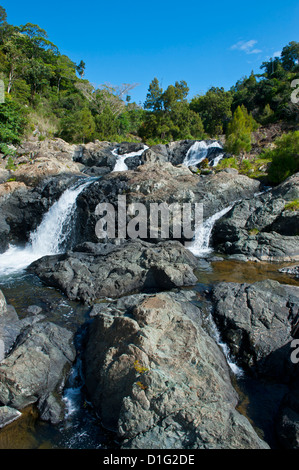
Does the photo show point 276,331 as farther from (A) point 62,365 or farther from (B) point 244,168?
(B) point 244,168

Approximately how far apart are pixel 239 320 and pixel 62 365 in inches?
168

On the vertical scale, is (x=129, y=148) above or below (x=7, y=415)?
above

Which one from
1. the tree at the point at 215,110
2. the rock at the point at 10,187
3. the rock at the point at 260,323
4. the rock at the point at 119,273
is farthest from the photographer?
the tree at the point at 215,110

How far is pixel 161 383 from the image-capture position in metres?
4.61

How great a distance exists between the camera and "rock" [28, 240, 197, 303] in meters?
9.41

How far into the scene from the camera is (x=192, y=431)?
408 centimetres

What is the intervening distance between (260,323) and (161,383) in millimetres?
3450

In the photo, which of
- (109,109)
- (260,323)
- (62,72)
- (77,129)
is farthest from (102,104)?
(260,323)

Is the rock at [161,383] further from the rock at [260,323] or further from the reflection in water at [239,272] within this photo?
the reflection in water at [239,272]

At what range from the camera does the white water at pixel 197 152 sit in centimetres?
2697

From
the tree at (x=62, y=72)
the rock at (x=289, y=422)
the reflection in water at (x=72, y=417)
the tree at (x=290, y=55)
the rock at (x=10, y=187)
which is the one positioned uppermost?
the tree at (x=290, y=55)

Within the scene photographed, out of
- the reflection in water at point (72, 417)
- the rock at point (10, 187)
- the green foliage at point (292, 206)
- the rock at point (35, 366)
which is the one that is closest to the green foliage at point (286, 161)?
the green foliage at point (292, 206)

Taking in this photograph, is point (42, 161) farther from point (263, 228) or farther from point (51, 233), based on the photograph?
point (263, 228)

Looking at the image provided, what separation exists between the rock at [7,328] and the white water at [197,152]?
22160 mm
